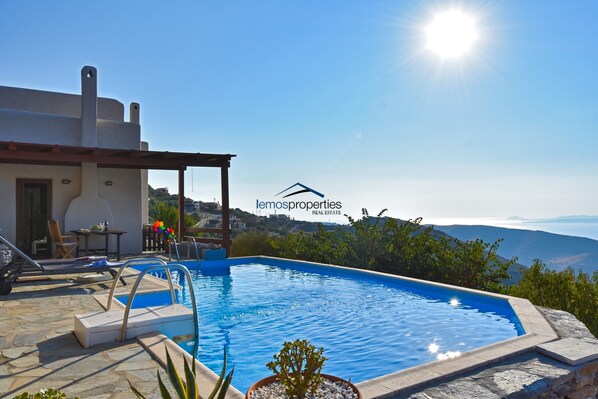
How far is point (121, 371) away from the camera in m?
3.83

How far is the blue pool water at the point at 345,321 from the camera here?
17.6 feet

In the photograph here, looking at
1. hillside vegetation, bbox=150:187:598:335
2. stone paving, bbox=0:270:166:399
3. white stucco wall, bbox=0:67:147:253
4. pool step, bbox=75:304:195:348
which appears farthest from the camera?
white stucco wall, bbox=0:67:147:253

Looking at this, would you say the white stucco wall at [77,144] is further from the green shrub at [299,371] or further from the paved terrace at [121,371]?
the green shrub at [299,371]

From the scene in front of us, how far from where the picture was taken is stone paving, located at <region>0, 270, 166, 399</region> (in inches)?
137

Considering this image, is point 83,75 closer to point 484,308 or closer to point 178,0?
point 178,0

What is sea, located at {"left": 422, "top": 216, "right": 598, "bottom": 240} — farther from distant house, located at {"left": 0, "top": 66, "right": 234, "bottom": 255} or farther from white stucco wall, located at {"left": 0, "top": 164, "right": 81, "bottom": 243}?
white stucco wall, located at {"left": 0, "top": 164, "right": 81, "bottom": 243}

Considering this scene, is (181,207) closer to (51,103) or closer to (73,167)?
(73,167)

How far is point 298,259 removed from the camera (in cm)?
1381

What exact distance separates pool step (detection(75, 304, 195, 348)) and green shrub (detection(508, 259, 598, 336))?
21.1 ft

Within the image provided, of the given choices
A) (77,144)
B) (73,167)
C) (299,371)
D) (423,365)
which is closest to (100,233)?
(73,167)

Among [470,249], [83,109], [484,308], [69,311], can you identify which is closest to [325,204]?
[470,249]

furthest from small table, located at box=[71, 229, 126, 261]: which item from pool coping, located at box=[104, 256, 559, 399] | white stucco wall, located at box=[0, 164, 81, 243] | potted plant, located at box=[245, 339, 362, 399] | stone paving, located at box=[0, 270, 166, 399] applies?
potted plant, located at box=[245, 339, 362, 399]

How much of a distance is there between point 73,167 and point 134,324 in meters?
10.1

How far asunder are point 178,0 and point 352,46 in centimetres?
470
